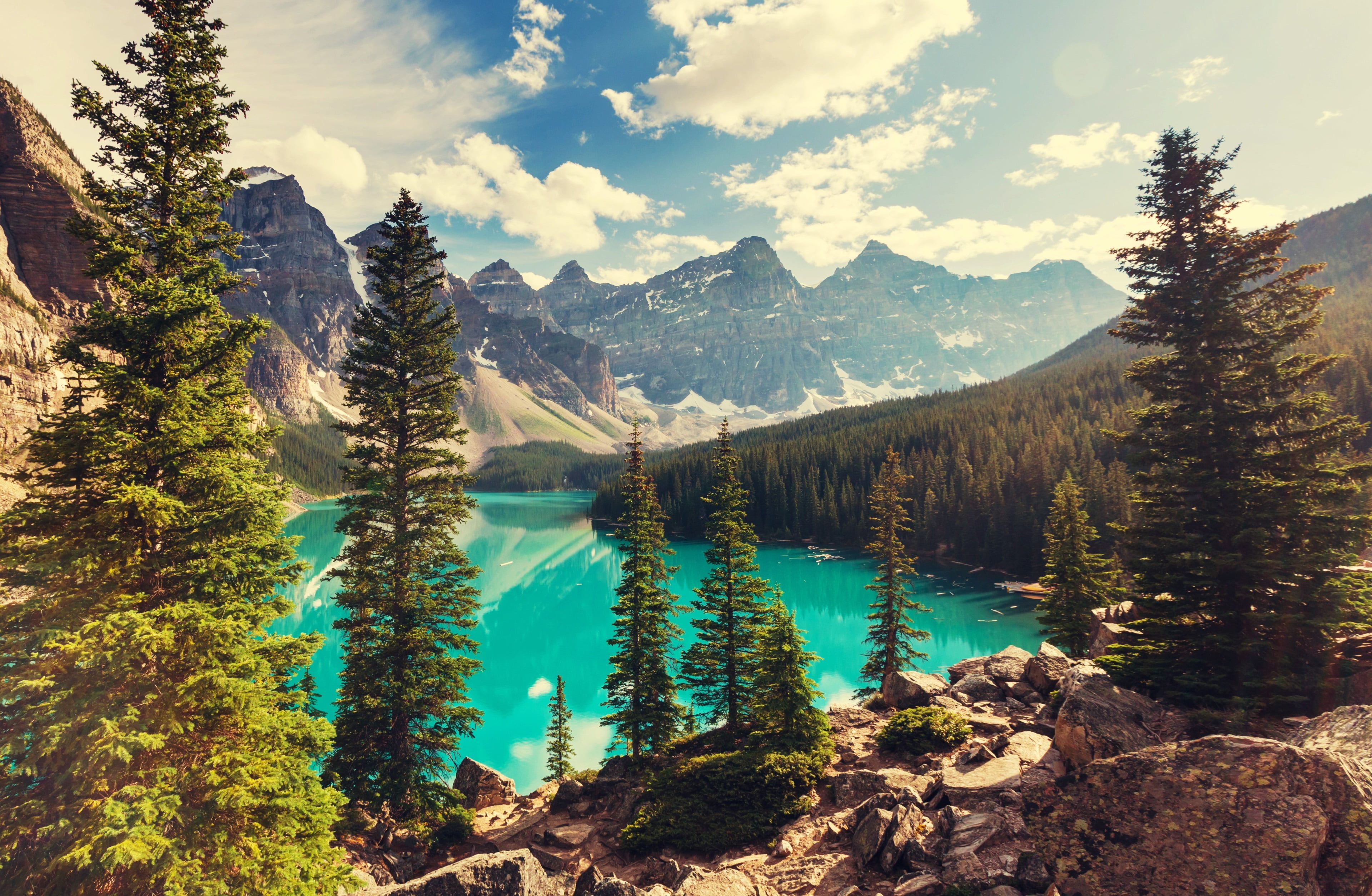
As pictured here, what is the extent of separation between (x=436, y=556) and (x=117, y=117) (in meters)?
12.7

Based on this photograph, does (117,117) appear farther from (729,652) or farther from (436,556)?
(729,652)

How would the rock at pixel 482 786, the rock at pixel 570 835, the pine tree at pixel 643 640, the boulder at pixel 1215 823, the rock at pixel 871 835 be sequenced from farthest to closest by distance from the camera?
the pine tree at pixel 643 640
the rock at pixel 482 786
the rock at pixel 570 835
the rock at pixel 871 835
the boulder at pixel 1215 823

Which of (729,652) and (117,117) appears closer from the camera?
(117,117)

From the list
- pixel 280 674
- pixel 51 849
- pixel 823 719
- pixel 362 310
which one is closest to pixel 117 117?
pixel 362 310

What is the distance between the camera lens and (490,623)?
206 ft

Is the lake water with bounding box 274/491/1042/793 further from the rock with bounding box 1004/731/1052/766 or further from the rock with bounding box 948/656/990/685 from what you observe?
the rock with bounding box 1004/731/1052/766

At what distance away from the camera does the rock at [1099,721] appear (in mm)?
10797

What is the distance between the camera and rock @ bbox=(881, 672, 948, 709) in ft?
65.4

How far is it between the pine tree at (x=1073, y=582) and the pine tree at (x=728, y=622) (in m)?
16.8

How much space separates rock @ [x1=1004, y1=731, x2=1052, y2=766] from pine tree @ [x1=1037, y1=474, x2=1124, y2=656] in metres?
18.1

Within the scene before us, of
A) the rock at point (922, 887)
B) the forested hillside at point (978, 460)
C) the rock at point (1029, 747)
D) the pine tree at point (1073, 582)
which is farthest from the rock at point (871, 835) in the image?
the forested hillside at point (978, 460)

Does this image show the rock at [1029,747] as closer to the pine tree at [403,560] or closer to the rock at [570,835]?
the rock at [570,835]

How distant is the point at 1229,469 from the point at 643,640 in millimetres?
19798

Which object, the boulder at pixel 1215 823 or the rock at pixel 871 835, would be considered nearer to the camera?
the boulder at pixel 1215 823
